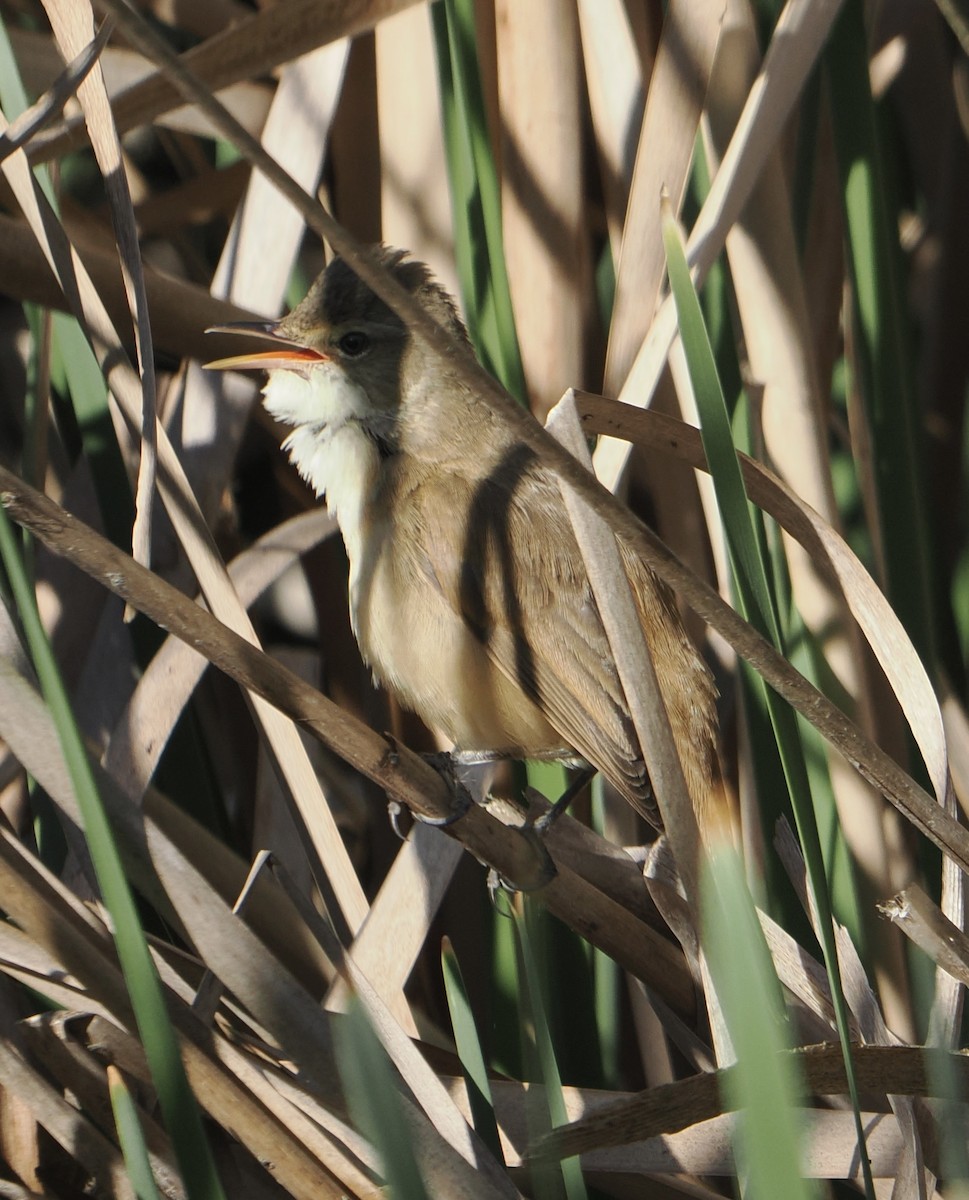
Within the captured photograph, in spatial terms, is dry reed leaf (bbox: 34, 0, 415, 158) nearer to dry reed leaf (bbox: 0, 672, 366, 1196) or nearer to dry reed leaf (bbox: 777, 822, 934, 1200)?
dry reed leaf (bbox: 0, 672, 366, 1196)

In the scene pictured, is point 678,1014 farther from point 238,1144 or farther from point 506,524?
point 506,524

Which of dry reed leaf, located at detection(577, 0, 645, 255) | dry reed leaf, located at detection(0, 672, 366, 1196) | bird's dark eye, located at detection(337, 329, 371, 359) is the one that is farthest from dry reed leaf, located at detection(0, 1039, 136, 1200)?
dry reed leaf, located at detection(577, 0, 645, 255)

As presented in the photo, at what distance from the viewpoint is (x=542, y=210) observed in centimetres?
203

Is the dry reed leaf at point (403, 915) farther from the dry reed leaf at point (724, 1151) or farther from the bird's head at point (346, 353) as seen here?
the bird's head at point (346, 353)

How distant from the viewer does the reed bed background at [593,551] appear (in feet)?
4.14

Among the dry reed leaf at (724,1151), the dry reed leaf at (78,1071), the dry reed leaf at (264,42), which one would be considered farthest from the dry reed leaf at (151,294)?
the dry reed leaf at (724,1151)

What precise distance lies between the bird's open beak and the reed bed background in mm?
64

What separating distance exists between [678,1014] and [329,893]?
1.75 ft

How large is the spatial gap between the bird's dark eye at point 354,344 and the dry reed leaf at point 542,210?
315mm

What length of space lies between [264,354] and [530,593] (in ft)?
1.87

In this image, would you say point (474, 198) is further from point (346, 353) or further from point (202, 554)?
point (202, 554)

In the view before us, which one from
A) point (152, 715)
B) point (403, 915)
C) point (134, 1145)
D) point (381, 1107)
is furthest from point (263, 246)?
point (381, 1107)

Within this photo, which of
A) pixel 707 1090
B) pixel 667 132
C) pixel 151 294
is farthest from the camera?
pixel 151 294

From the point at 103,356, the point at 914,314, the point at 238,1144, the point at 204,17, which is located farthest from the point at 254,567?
the point at 914,314
